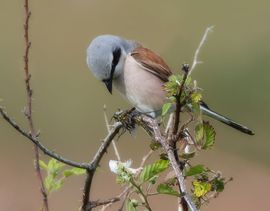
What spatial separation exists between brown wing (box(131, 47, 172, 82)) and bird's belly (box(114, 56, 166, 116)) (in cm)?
2

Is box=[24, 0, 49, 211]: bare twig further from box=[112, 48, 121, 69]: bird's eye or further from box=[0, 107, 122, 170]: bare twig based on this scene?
box=[112, 48, 121, 69]: bird's eye

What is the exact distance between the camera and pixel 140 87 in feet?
11.2

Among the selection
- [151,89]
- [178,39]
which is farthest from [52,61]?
[151,89]

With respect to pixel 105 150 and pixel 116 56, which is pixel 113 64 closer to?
pixel 116 56

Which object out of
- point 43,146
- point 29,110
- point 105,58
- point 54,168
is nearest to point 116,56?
point 105,58

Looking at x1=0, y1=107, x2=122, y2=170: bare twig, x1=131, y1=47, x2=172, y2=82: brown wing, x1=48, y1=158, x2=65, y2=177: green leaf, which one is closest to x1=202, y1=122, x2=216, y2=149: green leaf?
x1=0, y1=107, x2=122, y2=170: bare twig

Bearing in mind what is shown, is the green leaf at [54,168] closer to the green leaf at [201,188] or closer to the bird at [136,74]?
the green leaf at [201,188]

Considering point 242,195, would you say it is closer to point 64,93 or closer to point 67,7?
point 64,93

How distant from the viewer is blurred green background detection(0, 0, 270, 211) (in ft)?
19.4

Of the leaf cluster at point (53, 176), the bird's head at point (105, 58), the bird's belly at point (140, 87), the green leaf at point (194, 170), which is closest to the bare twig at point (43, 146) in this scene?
the leaf cluster at point (53, 176)

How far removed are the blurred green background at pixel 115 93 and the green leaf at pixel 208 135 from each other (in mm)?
3219

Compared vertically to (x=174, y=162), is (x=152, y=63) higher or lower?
lower

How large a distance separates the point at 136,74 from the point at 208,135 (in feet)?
6.70

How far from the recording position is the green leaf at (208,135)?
4.73 feet
